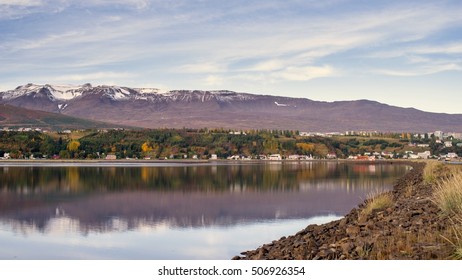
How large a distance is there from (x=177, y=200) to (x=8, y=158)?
86847 mm

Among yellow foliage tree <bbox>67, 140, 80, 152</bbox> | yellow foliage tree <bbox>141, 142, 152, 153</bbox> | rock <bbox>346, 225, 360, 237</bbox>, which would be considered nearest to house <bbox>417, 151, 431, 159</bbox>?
yellow foliage tree <bbox>141, 142, 152, 153</bbox>

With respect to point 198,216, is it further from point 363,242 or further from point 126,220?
point 363,242

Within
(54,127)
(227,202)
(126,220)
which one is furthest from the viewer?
(54,127)

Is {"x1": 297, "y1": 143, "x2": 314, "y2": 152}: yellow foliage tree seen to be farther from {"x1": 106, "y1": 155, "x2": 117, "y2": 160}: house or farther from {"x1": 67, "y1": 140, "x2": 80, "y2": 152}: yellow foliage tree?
{"x1": 67, "y1": 140, "x2": 80, "y2": 152}: yellow foliage tree

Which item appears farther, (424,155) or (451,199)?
(424,155)

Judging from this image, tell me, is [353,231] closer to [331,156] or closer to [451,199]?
[451,199]

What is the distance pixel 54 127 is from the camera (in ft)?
609

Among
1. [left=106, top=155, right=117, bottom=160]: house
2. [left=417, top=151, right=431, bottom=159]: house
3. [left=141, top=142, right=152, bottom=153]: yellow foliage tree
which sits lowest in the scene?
[left=417, top=151, right=431, bottom=159]: house

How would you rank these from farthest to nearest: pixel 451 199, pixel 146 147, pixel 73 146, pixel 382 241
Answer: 1. pixel 146 147
2. pixel 73 146
3. pixel 451 199
4. pixel 382 241

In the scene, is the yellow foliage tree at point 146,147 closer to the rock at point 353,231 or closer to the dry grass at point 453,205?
the rock at point 353,231

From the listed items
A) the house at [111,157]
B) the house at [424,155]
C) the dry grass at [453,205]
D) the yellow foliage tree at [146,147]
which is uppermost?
the yellow foliage tree at [146,147]

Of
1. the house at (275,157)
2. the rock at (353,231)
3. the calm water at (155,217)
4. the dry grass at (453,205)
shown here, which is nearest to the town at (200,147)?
the house at (275,157)

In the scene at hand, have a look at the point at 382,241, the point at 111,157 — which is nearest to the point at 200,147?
the point at 111,157
